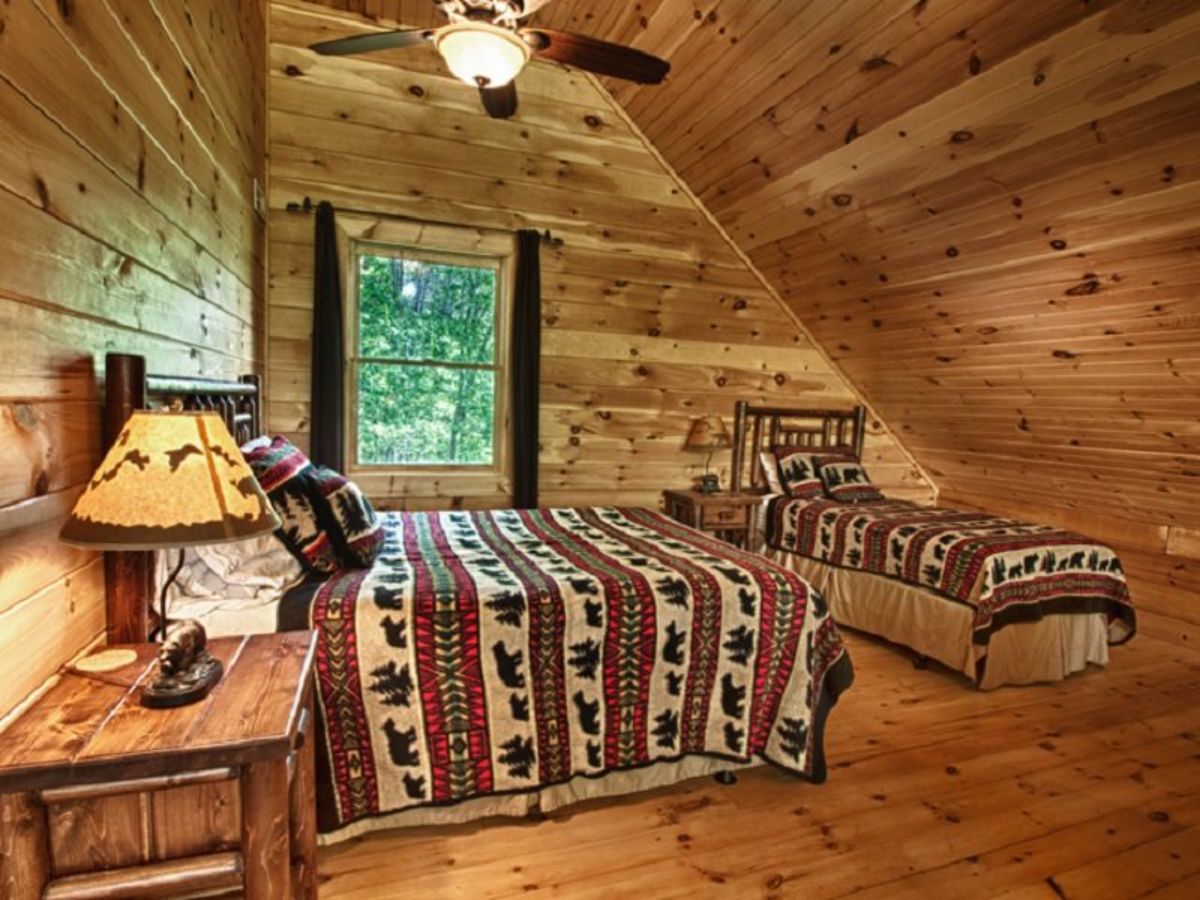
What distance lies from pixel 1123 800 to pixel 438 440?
3.49m

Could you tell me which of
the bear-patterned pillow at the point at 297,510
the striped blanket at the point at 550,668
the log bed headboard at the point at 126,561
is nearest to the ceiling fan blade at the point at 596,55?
the log bed headboard at the point at 126,561

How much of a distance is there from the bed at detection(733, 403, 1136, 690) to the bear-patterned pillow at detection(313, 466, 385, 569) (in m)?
2.70

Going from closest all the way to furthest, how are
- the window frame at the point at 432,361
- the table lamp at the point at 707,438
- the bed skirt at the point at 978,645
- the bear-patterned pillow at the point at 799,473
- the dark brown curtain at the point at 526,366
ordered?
1. the bed skirt at the point at 978,645
2. the window frame at the point at 432,361
3. the dark brown curtain at the point at 526,366
4. the table lamp at the point at 707,438
5. the bear-patterned pillow at the point at 799,473

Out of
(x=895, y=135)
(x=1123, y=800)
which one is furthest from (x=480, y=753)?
(x=895, y=135)

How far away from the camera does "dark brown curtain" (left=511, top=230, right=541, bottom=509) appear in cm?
381

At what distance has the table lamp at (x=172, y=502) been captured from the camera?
1.06 m

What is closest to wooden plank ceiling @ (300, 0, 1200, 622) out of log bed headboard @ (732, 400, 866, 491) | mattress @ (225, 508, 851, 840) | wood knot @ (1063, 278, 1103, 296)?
wood knot @ (1063, 278, 1103, 296)

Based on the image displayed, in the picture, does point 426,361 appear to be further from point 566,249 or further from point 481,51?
point 481,51

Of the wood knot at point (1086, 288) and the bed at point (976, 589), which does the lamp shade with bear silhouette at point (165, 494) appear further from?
the wood knot at point (1086, 288)

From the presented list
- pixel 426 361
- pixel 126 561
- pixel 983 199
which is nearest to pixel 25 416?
pixel 126 561

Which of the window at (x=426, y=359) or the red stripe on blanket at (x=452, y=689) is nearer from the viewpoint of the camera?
the red stripe on blanket at (x=452, y=689)

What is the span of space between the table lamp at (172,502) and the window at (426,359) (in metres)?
2.59

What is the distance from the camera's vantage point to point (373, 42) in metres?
1.96

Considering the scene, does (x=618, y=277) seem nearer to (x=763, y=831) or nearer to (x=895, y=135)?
(x=895, y=135)
